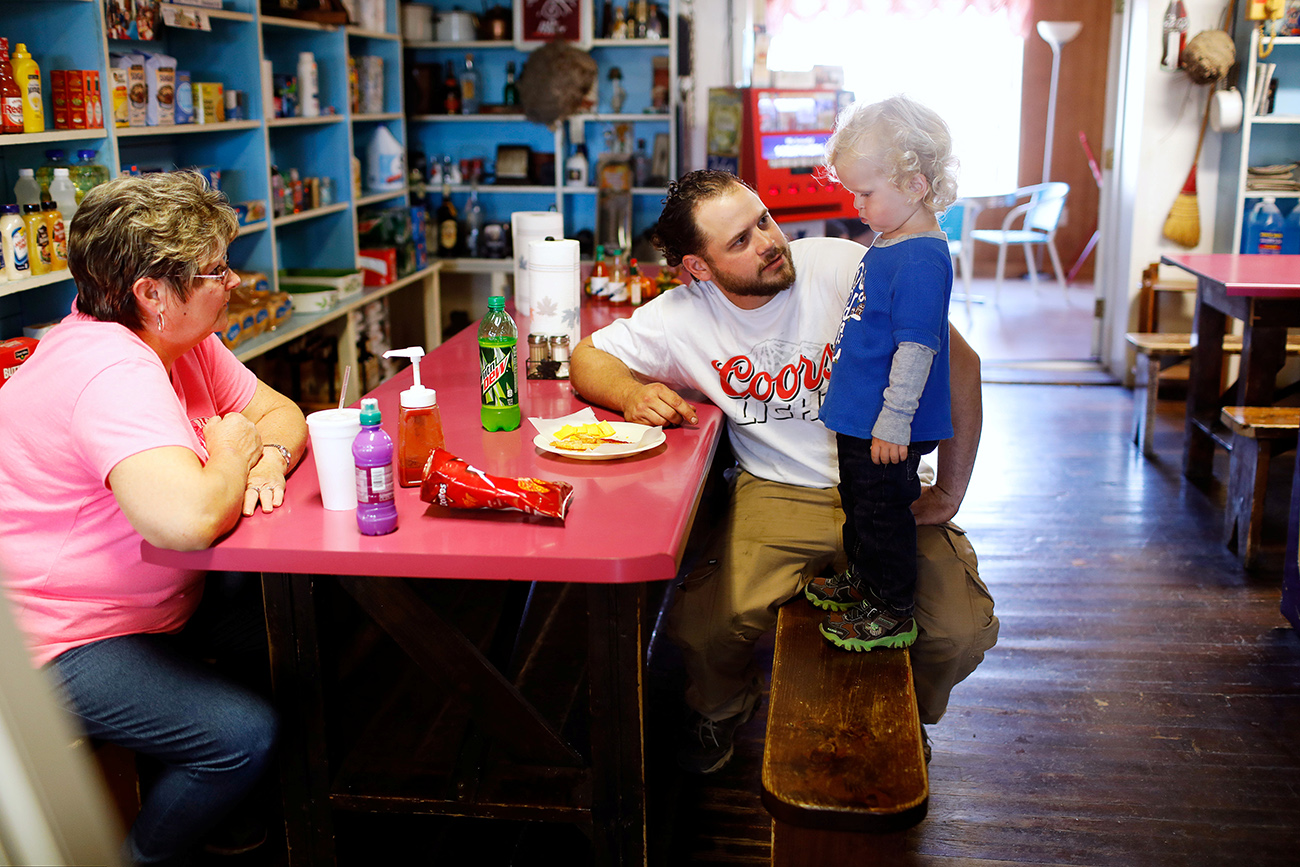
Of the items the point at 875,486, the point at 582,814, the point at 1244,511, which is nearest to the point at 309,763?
the point at 582,814

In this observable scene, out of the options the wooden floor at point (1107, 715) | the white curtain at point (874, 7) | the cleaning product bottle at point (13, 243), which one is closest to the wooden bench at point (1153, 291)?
the wooden floor at point (1107, 715)

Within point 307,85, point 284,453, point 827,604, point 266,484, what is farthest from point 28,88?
point 827,604

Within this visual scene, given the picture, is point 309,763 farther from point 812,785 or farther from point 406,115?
point 406,115

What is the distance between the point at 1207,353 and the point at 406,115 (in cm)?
407

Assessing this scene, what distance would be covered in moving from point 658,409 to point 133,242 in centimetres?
95

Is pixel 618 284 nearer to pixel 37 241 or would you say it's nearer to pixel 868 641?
pixel 37 241

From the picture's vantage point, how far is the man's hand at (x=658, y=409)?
2.11 m

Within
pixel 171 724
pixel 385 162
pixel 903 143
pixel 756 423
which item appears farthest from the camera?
pixel 385 162

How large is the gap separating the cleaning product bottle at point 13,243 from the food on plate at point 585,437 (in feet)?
5.38

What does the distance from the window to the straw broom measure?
3.22 meters

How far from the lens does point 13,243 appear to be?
8.92ft

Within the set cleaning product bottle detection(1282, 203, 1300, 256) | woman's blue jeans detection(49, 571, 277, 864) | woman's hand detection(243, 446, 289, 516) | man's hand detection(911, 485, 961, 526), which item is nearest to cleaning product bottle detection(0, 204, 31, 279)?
woman's hand detection(243, 446, 289, 516)

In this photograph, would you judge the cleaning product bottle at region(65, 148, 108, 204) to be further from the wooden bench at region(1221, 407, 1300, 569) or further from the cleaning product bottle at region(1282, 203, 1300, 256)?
the cleaning product bottle at region(1282, 203, 1300, 256)

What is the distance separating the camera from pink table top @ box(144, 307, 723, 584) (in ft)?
4.83
